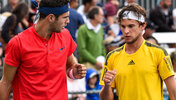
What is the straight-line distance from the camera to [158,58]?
4.92m

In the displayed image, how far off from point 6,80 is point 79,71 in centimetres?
89

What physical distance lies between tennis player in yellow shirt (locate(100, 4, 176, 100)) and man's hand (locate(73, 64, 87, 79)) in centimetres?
28

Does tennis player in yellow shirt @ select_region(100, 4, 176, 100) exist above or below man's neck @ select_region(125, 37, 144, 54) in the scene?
below

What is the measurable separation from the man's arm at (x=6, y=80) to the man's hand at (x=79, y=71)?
30.8 inches

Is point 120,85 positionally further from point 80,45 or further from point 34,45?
point 80,45

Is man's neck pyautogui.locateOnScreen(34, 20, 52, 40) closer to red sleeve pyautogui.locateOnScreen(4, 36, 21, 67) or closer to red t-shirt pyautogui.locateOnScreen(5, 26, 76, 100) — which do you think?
red t-shirt pyautogui.locateOnScreen(5, 26, 76, 100)

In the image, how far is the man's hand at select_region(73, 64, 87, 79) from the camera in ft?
16.4

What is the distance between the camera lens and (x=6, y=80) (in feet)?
15.8

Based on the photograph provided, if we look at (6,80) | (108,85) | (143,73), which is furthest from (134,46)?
(6,80)

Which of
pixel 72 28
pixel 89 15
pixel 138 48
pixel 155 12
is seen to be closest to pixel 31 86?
pixel 138 48

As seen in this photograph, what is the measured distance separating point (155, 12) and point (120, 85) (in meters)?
7.41

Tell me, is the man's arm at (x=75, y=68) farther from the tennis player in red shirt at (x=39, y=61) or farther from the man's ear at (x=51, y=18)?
the man's ear at (x=51, y=18)

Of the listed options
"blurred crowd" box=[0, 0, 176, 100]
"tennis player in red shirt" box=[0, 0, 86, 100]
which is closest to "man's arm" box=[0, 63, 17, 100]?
"tennis player in red shirt" box=[0, 0, 86, 100]

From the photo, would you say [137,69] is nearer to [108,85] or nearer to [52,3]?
[108,85]
